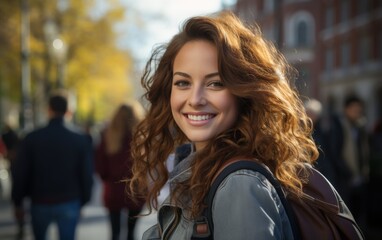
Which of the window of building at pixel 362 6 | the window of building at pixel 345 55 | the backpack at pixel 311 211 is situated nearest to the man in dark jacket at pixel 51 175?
the backpack at pixel 311 211

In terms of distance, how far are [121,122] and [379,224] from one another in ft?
13.5

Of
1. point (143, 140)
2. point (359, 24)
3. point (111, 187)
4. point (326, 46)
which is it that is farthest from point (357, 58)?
point (143, 140)

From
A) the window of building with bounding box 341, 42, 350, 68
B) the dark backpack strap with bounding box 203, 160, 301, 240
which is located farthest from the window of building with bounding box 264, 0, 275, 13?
the dark backpack strap with bounding box 203, 160, 301, 240

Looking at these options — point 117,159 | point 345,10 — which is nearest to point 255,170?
point 117,159

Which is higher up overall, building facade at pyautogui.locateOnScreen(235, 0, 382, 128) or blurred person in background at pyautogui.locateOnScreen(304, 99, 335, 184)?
building facade at pyautogui.locateOnScreen(235, 0, 382, 128)

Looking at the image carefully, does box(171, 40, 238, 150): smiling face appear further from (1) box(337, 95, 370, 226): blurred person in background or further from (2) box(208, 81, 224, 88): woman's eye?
(1) box(337, 95, 370, 226): blurred person in background

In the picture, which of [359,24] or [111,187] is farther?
[359,24]

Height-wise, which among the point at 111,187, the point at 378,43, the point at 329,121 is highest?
the point at 378,43

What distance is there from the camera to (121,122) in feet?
21.2

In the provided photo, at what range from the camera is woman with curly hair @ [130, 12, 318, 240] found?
1.87m

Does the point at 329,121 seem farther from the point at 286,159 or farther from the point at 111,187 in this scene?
the point at 286,159

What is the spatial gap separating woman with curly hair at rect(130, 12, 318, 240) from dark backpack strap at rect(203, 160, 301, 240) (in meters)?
0.02

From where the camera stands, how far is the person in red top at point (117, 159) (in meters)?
6.45

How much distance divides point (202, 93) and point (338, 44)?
40990 mm
